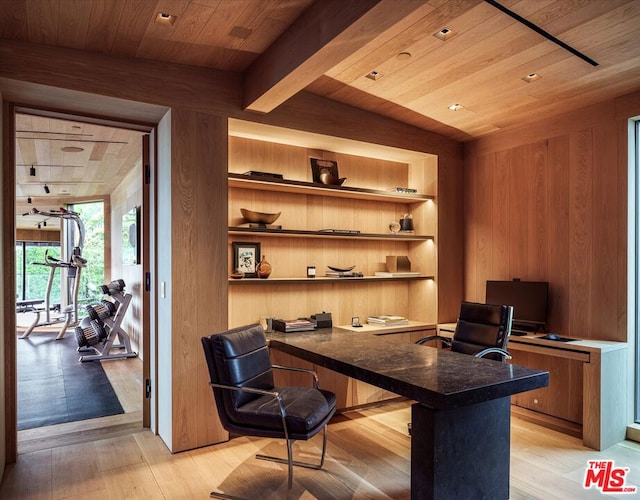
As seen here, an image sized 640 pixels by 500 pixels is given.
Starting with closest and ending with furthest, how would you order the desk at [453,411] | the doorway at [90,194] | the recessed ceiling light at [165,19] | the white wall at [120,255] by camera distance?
the desk at [453,411] < the recessed ceiling light at [165,19] < the doorway at [90,194] < the white wall at [120,255]

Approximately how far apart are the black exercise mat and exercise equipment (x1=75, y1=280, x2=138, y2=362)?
0.22 metres

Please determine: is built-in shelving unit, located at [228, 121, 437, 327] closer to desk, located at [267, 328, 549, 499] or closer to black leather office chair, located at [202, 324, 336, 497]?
black leather office chair, located at [202, 324, 336, 497]

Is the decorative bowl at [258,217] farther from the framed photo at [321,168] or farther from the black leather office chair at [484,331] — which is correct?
the black leather office chair at [484,331]

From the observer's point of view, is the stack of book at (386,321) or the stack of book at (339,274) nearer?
the stack of book at (339,274)

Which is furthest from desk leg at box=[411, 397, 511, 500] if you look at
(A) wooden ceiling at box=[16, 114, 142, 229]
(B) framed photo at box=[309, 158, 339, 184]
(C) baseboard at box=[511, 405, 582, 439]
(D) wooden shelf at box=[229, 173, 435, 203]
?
(A) wooden ceiling at box=[16, 114, 142, 229]

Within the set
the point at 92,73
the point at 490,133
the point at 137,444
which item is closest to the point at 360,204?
the point at 490,133

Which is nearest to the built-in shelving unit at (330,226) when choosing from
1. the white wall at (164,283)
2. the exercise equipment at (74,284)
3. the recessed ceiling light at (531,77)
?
the white wall at (164,283)

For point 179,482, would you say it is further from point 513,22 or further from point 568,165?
point 568,165

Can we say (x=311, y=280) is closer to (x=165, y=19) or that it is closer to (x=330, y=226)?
(x=330, y=226)

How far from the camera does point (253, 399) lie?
103 inches

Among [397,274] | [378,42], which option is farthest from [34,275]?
[378,42]

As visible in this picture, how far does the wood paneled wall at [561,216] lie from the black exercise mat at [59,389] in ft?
12.6

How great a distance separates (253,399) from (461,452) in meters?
Result: 1.18

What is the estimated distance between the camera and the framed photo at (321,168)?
4.03 m
